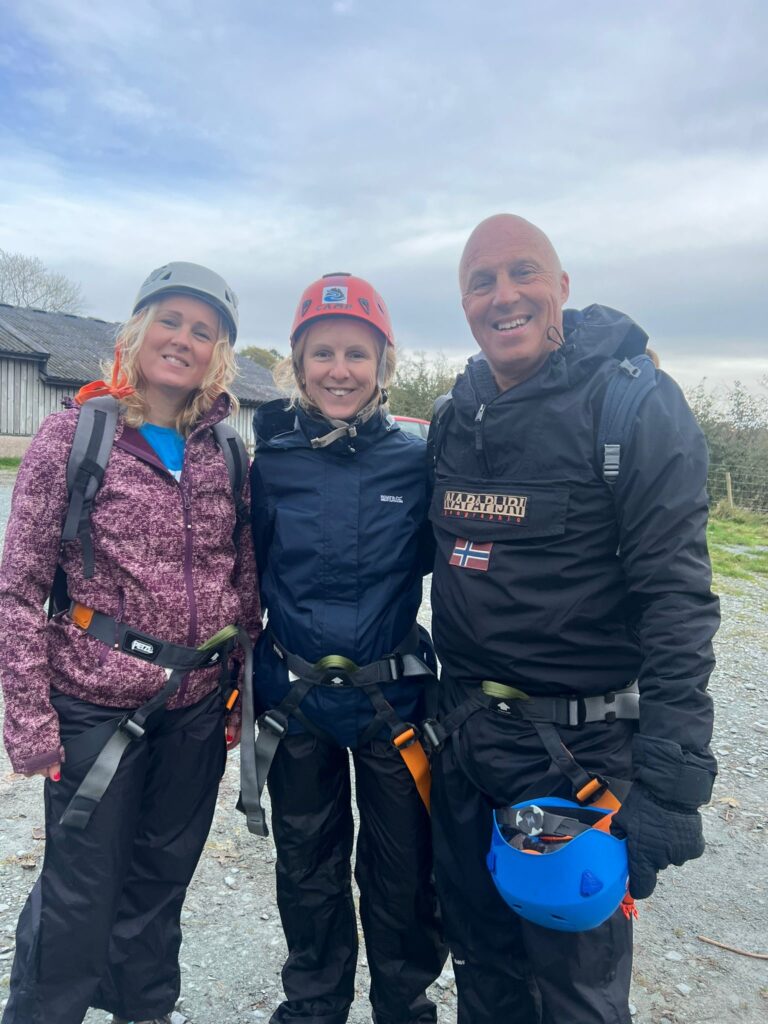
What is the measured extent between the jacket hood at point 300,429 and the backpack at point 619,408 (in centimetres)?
95

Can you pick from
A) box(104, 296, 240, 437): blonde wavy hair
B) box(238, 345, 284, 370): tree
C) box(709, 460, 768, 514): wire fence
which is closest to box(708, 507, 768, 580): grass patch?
box(709, 460, 768, 514): wire fence

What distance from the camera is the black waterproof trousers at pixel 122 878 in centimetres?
234

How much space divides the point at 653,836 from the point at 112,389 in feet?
7.21

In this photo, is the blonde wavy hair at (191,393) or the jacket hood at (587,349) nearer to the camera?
the jacket hood at (587,349)

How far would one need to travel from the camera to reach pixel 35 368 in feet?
87.1

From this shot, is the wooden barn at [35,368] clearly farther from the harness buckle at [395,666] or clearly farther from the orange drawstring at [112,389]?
the harness buckle at [395,666]

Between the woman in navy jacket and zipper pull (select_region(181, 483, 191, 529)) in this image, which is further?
the woman in navy jacket

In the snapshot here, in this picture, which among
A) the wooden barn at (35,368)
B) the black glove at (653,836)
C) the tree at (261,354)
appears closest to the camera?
the black glove at (653,836)

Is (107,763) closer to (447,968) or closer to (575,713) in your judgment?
(575,713)

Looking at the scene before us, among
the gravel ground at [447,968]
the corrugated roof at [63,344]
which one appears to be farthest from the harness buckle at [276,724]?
the corrugated roof at [63,344]

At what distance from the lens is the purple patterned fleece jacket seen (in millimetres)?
2316

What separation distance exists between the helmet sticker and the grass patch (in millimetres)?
11261

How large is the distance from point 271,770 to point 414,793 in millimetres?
560

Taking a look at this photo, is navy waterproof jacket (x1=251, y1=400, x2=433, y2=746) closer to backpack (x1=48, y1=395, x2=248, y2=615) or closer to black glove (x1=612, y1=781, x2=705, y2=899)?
backpack (x1=48, y1=395, x2=248, y2=615)
